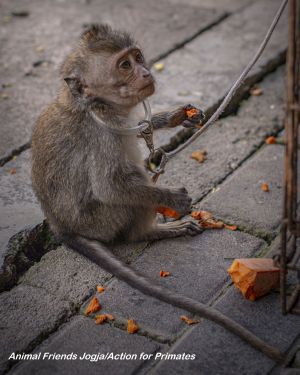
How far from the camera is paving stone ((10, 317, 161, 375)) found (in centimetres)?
291

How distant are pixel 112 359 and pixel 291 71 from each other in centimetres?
162

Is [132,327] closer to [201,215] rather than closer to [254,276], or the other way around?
[254,276]

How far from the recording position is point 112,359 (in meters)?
2.96

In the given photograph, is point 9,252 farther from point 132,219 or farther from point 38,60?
point 38,60

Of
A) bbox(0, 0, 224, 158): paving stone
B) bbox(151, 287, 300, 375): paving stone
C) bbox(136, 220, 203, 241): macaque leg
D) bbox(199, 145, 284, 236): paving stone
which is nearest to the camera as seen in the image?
bbox(151, 287, 300, 375): paving stone

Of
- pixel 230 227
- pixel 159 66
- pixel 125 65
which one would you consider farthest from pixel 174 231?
pixel 159 66

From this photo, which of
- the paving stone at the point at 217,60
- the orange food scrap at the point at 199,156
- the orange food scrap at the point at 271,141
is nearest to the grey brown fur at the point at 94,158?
the orange food scrap at the point at 199,156

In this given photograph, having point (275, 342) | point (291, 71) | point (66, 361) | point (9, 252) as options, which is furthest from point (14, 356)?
point (291, 71)

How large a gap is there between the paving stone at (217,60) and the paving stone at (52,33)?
0.79 feet

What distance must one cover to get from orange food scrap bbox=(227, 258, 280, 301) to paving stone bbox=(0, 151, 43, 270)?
1.41 metres

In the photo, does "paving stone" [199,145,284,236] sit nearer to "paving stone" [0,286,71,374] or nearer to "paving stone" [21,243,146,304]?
"paving stone" [21,243,146,304]

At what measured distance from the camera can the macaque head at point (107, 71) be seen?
341cm

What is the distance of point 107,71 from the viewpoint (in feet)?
11.2

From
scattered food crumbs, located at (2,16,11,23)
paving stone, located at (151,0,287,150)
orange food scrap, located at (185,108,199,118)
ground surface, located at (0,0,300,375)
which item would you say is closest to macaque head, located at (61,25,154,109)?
orange food scrap, located at (185,108,199,118)
